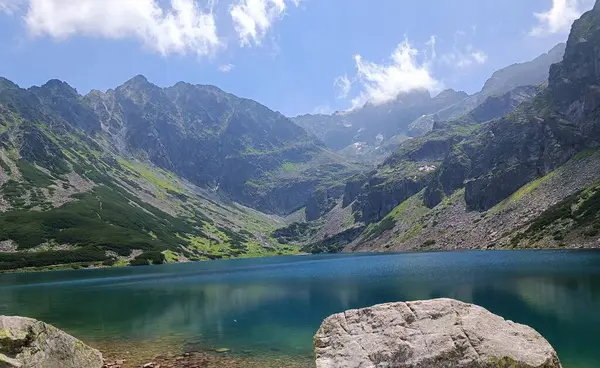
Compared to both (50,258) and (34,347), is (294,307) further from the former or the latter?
(50,258)

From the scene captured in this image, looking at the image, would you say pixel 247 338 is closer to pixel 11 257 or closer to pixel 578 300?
pixel 578 300

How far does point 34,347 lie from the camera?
23562 mm

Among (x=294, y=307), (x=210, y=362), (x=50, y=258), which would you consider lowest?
(x=294, y=307)

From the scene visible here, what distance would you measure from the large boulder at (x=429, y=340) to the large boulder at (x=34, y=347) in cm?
1567

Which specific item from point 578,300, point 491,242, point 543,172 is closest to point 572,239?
point 491,242

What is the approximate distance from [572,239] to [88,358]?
11586cm

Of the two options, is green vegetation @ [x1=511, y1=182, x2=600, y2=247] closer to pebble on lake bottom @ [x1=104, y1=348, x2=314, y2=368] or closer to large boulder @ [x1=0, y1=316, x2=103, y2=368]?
pebble on lake bottom @ [x1=104, y1=348, x2=314, y2=368]

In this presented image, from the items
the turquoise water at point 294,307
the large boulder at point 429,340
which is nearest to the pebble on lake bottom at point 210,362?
the turquoise water at point 294,307

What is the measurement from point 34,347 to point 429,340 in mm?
21008

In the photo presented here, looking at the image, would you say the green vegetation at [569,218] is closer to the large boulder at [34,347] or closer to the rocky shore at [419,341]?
the rocky shore at [419,341]

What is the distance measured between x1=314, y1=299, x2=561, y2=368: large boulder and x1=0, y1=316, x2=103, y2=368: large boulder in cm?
1567

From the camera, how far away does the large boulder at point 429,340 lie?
16.1 m

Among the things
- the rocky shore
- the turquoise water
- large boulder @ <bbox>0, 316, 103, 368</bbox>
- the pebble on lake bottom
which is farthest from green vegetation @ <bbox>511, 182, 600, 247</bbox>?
large boulder @ <bbox>0, 316, 103, 368</bbox>

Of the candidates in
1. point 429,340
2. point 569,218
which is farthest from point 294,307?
point 569,218
